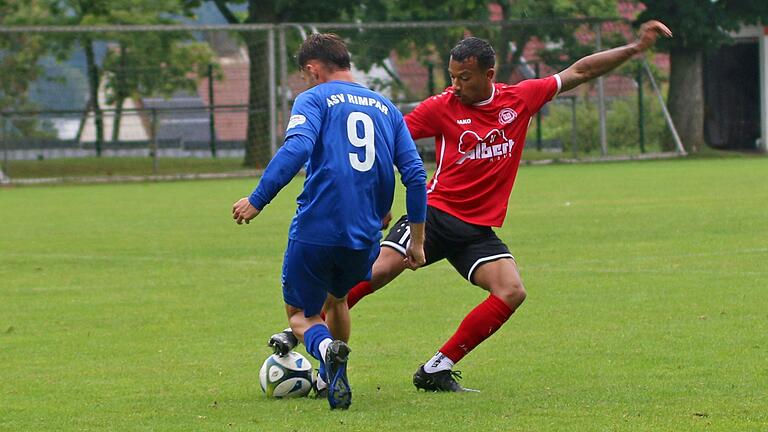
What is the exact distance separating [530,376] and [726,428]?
1.65 m

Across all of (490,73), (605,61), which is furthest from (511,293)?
(605,61)

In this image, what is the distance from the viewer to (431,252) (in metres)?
7.47

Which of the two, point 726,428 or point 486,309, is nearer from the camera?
point 726,428

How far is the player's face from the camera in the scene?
23.8 feet

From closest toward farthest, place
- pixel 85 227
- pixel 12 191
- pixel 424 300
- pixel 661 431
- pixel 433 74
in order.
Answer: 1. pixel 661 431
2. pixel 424 300
3. pixel 85 227
4. pixel 12 191
5. pixel 433 74

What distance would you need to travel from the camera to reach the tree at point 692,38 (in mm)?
32156

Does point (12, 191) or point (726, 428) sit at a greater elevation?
point (726, 428)

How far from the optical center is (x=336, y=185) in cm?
643

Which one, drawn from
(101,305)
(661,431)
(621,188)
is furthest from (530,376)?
(621,188)

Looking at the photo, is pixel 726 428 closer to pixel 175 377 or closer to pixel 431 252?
pixel 431 252

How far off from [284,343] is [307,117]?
137 cm

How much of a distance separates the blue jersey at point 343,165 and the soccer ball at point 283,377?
2.60ft

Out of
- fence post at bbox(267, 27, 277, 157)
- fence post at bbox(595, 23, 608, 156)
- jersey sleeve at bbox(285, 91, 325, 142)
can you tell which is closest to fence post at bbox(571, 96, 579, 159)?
fence post at bbox(595, 23, 608, 156)

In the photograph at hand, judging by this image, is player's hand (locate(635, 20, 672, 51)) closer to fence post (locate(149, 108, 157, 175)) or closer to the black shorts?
the black shorts
